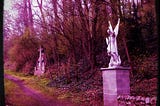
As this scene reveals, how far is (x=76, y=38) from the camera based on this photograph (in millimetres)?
3074

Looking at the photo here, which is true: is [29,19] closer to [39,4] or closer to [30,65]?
[39,4]

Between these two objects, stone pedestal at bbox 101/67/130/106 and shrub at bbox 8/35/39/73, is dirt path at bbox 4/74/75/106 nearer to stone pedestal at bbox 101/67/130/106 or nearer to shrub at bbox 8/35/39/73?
shrub at bbox 8/35/39/73

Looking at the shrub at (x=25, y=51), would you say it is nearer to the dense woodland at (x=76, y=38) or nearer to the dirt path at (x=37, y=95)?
the dense woodland at (x=76, y=38)

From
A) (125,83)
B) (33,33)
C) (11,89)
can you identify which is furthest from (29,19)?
(125,83)

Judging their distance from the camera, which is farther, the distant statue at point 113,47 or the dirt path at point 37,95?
the dirt path at point 37,95

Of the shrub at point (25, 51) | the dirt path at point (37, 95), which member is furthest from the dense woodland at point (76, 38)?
the dirt path at point (37, 95)

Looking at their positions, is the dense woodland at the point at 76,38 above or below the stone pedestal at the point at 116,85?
above

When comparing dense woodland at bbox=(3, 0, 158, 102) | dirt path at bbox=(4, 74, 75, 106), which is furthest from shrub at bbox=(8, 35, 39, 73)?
dirt path at bbox=(4, 74, 75, 106)

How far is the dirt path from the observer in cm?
299

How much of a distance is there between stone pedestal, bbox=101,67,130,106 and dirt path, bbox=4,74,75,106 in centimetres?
32

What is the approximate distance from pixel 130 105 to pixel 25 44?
3.63ft

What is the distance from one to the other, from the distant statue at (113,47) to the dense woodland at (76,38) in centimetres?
4

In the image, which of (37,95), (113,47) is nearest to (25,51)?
(37,95)

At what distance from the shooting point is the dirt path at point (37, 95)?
2.99 metres
